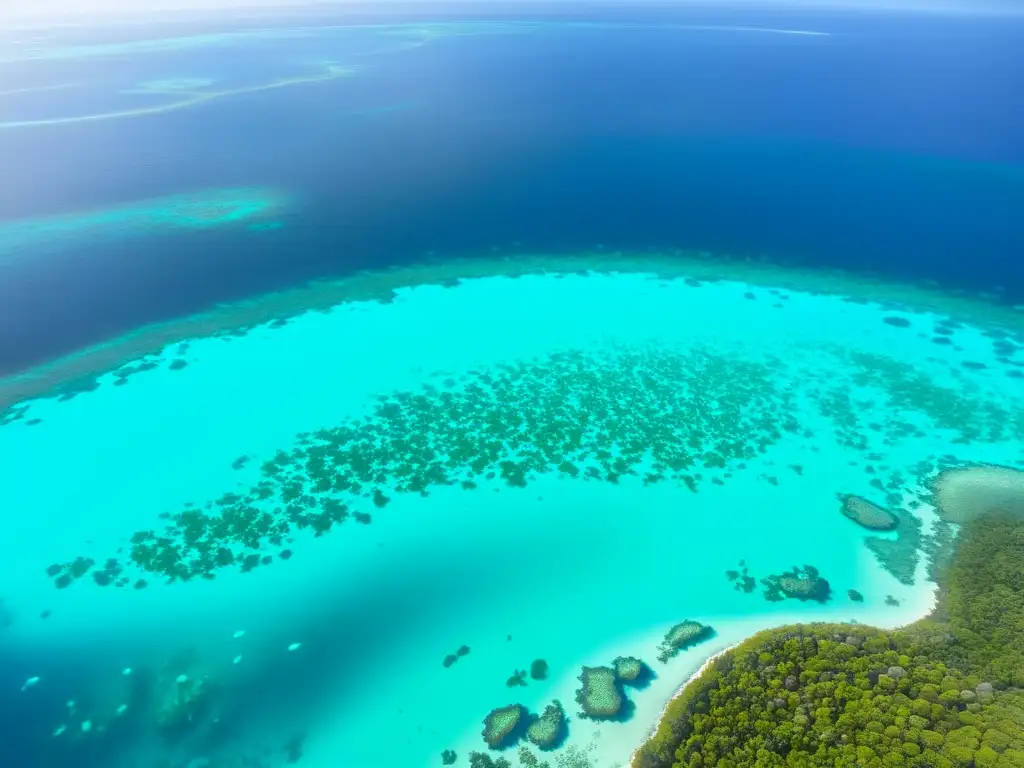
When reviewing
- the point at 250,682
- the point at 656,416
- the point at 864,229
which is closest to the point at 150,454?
the point at 250,682

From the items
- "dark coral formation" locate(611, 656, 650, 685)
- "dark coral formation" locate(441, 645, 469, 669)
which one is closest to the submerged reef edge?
"dark coral formation" locate(441, 645, 469, 669)

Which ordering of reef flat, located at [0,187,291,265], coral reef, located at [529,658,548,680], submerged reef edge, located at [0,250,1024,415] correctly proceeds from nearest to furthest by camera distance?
coral reef, located at [529,658,548,680]
submerged reef edge, located at [0,250,1024,415]
reef flat, located at [0,187,291,265]

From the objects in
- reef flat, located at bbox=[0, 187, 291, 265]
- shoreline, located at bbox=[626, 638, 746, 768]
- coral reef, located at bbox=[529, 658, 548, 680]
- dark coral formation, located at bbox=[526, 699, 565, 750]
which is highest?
reef flat, located at bbox=[0, 187, 291, 265]

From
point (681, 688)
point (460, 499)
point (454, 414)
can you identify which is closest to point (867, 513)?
point (681, 688)

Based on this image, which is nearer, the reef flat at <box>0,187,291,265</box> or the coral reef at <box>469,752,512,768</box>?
the coral reef at <box>469,752,512,768</box>

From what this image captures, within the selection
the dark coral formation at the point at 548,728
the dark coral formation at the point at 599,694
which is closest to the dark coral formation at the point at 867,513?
the dark coral formation at the point at 599,694

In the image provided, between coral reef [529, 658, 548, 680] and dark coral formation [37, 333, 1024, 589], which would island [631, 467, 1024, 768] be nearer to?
dark coral formation [37, 333, 1024, 589]

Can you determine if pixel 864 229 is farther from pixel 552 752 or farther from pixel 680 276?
pixel 552 752
